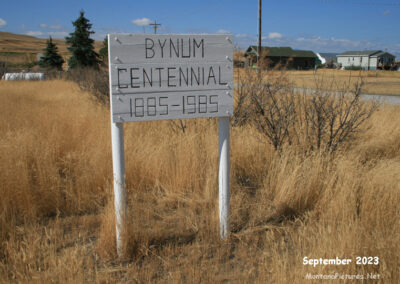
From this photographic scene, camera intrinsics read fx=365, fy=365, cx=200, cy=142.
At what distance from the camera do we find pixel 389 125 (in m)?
6.38

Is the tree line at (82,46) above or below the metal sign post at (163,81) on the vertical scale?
above

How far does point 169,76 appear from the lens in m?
2.83

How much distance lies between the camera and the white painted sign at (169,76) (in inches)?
107

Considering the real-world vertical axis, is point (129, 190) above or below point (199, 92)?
below

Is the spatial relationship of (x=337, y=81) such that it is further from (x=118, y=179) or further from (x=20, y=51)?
(x=20, y=51)

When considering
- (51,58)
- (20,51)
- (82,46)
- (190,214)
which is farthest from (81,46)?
(20,51)

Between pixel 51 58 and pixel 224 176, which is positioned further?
pixel 51 58

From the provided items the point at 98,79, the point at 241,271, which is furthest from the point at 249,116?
the point at 98,79

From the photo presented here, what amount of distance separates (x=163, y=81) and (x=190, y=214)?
53.3 inches

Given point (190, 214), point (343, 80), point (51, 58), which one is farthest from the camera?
point (51, 58)

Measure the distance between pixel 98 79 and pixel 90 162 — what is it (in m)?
8.00

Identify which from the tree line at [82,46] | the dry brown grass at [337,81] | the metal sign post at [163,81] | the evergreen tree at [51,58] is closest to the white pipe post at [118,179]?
the metal sign post at [163,81]

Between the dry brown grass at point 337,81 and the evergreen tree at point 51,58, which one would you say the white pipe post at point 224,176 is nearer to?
the dry brown grass at point 337,81

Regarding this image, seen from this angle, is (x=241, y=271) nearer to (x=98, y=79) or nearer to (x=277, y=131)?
(x=277, y=131)
